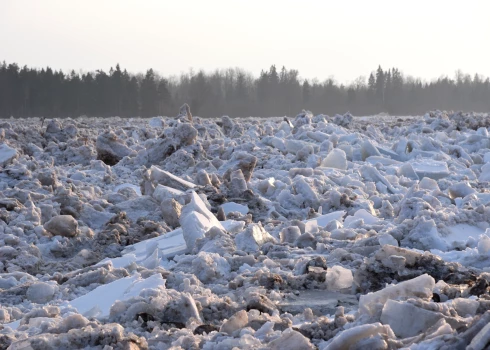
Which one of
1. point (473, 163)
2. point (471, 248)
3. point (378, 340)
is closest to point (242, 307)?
point (378, 340)

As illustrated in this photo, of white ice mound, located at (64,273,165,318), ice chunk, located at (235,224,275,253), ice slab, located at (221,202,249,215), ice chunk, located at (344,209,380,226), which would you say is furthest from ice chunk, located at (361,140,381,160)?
white ice mound, located at (64,273,165,318)

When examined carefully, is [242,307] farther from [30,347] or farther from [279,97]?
[279,97]

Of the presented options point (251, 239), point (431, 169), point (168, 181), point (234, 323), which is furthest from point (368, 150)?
point (234, 323)

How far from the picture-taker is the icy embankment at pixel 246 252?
2.03 meters

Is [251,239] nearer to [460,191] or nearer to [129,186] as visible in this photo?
[460,191]

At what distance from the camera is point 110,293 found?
2.92 metres

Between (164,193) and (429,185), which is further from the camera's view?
(429,185)

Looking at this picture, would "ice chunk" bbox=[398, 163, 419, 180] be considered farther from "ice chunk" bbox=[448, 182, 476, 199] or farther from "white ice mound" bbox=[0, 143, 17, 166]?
"white ice mound" bbox=[0, 143, 17, 166]

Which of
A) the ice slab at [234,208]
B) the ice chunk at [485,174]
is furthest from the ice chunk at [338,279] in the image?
the ice chunk at [485,174]

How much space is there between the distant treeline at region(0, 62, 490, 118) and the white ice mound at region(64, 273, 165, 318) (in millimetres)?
33870

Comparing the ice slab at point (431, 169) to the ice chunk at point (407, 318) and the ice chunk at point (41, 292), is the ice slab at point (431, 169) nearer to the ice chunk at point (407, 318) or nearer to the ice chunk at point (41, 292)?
the ice chunk at point (41, 292)

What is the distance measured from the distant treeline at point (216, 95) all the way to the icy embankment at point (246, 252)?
30301 mm

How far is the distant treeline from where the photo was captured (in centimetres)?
3788

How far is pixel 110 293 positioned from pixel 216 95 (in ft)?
150
